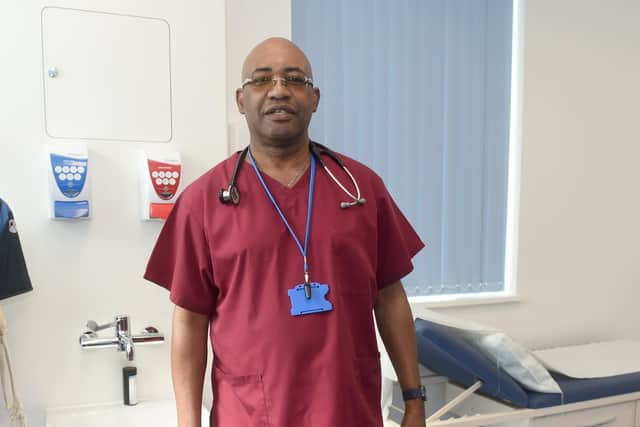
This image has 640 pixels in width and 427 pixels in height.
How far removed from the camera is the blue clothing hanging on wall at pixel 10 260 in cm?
139

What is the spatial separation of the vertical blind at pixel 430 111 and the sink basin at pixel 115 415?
117 cm

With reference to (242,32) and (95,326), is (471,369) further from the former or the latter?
(242,32)

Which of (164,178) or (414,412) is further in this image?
(164,178)

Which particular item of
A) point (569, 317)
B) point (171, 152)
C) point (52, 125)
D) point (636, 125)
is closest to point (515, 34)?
point (636, 125)

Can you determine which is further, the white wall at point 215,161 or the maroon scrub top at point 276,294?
the white wall at point 215,161

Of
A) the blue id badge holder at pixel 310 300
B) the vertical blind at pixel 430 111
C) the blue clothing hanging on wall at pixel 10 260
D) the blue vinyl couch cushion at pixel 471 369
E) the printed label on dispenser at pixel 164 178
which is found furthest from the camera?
the vertical blind at pixel 430 111

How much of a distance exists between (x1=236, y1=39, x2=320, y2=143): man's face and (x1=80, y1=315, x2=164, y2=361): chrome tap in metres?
0.79

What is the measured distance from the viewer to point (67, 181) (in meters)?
1.46

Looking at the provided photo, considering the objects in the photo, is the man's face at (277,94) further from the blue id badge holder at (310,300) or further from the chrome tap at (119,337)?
the chrome tap at (119,337)

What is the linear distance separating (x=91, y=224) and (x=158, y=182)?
0.23m

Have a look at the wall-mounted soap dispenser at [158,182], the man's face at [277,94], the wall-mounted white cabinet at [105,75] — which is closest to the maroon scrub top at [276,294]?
the man's face at [277,94]

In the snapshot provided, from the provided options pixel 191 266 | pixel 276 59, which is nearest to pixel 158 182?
pixel 191 266

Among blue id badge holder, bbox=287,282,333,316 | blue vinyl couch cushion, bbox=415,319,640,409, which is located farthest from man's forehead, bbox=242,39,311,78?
blue vinyl couch cushion, bbox=415,319,640,409

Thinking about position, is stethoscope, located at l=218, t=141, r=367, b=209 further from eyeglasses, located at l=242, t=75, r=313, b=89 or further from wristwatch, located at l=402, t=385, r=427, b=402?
wristwatch, located at l=402, t=385, r=427, b=402
